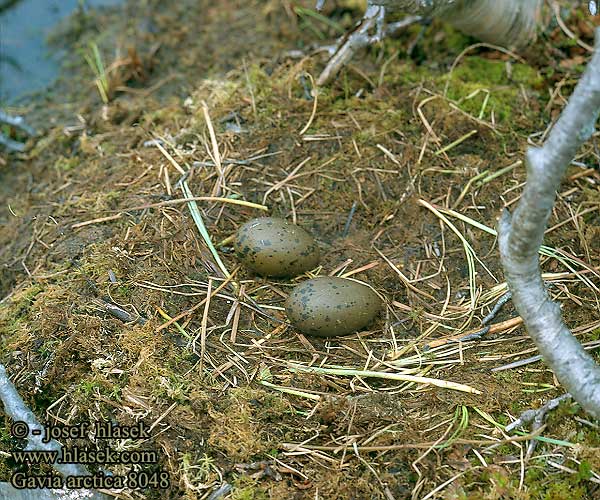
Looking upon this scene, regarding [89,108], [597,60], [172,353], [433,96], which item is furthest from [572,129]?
[89,108]

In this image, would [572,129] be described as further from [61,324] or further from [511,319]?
[61,324]

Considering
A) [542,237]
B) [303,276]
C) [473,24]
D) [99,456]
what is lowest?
[303,276]

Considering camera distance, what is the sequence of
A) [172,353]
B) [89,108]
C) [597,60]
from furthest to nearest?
[89,108] → [172,353] → [597,60]

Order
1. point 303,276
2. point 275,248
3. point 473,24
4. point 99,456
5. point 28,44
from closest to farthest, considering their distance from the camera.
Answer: point 99,456, point 275,248, point 303,276, point 473,24, point 28,44

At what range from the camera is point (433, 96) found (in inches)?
174

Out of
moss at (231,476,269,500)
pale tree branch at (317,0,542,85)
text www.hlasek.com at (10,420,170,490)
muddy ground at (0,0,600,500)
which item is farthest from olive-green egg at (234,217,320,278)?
pale tree branch at (317,0,542,85)

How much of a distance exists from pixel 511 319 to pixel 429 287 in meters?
0.46

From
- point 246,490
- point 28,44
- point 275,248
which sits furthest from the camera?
point 28,44

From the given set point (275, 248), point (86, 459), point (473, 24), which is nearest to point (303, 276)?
point (275, 248)

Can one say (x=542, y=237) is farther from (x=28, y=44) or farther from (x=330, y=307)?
(x=28, y=44)

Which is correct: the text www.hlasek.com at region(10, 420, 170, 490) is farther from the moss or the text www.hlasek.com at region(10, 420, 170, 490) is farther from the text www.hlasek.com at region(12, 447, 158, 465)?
the moss

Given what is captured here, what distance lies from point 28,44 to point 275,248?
3632 mm

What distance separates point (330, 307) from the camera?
3.37 m

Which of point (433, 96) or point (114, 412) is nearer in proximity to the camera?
point (114, 412)
